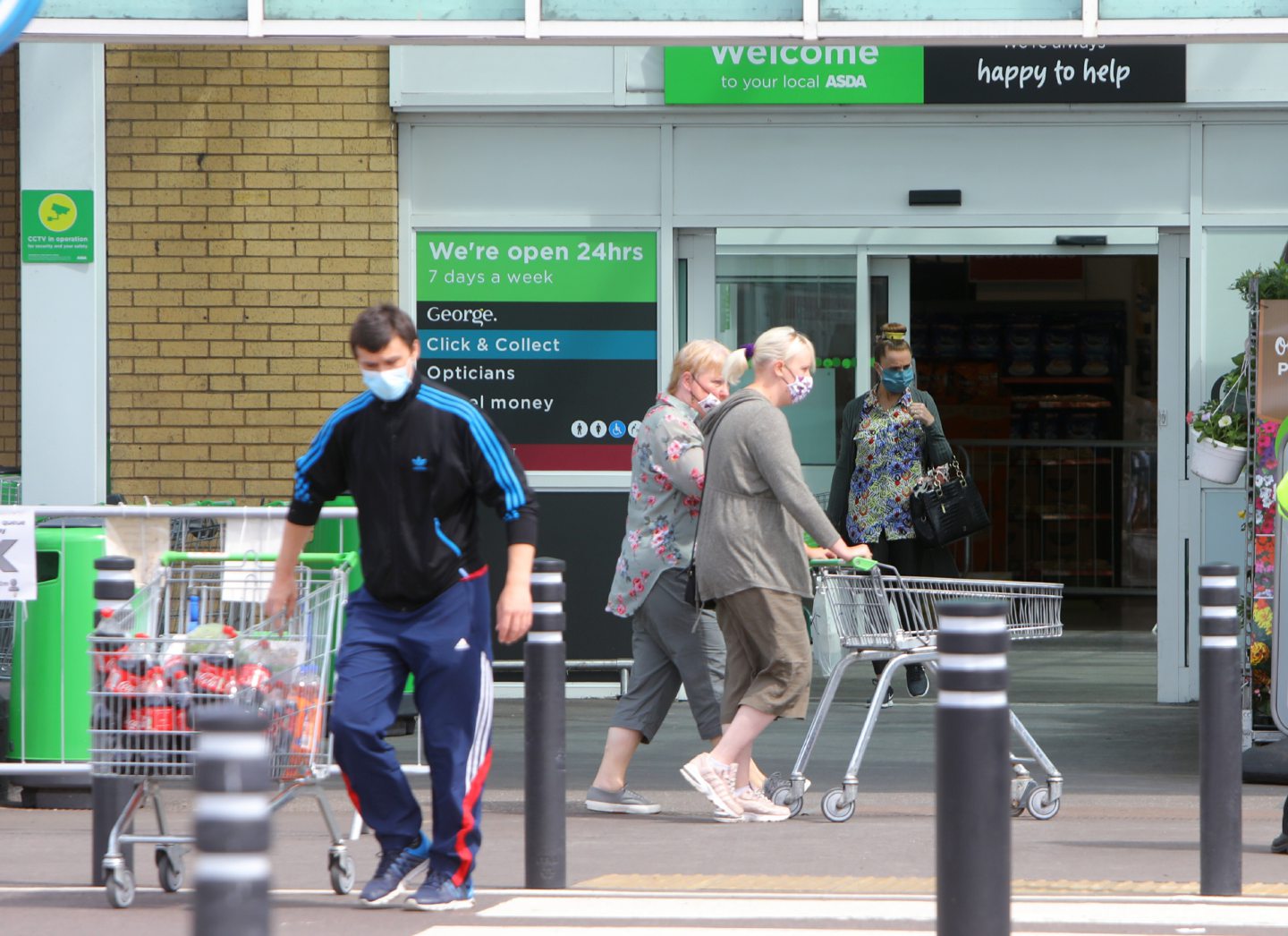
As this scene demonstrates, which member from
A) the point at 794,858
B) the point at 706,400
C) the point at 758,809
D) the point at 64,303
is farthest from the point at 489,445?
the point at 64,303

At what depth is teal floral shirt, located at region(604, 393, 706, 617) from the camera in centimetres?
752

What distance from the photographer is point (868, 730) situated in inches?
292

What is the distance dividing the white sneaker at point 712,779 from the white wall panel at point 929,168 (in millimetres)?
4275

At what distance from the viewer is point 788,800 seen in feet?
24.7

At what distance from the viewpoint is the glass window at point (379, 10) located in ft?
26.0

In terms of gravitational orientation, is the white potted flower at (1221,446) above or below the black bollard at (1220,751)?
above

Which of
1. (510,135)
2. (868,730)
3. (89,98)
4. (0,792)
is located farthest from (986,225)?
(0,792)

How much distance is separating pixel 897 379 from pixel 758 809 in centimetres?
347

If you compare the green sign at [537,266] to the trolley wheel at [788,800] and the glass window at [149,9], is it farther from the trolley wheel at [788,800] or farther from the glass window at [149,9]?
the trolley wheel at [788,800]

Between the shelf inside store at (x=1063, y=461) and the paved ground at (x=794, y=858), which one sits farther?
the shelf inside store at (x=1063, y=461)

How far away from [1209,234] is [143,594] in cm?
662

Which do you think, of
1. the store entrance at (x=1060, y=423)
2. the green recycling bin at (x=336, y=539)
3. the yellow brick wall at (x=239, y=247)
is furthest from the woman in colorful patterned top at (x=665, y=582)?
the store entrance at (x=1060, y=423)

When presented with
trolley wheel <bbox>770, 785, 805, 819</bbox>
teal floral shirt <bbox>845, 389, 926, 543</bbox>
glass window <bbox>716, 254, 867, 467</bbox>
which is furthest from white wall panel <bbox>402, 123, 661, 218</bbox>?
trolley wheel <bbox>770, 785, 805, 819</bbox>

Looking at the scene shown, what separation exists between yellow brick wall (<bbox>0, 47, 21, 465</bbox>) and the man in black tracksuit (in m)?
6.16
